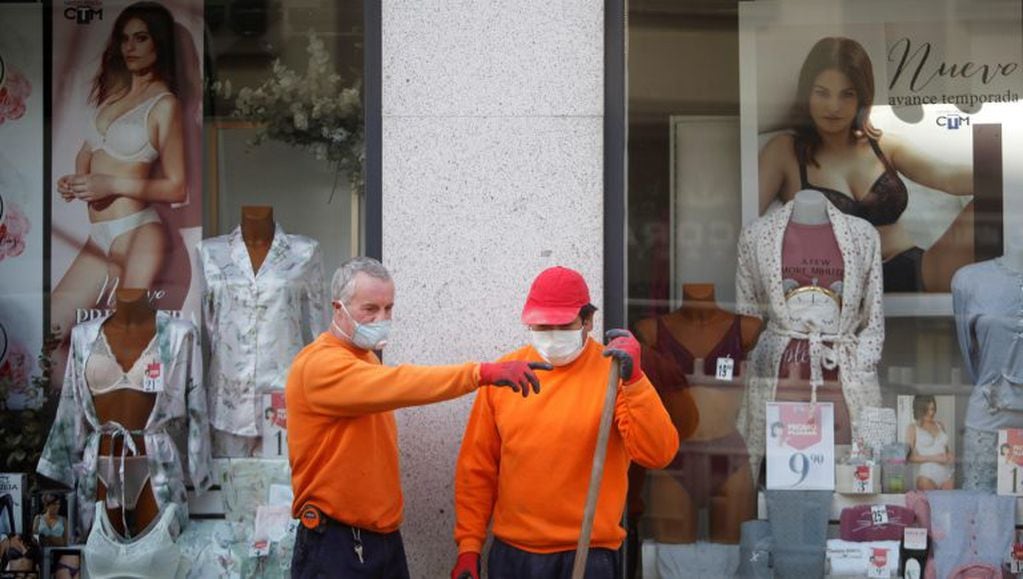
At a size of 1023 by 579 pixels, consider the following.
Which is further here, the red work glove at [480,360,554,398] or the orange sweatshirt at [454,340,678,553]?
the orange sweatshirt at [454,340,678,553]

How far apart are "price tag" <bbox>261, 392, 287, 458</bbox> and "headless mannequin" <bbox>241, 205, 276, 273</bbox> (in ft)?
1.81

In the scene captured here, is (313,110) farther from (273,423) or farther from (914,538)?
(914,538)

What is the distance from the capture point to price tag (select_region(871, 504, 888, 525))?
6012 mm

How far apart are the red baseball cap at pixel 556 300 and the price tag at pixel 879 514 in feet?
6.57

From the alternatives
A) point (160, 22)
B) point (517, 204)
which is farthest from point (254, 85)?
point (517, 204)

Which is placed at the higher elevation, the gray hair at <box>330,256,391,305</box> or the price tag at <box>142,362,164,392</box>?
the gray hair at <box>330,256,391,305</box>

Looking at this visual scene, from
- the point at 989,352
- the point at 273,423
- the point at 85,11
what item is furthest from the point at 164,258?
the point at 989,352

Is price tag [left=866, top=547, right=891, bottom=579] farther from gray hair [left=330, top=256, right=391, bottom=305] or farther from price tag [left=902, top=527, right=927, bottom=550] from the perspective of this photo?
gray hair [left=330, top=256, right=391, bottom=305]

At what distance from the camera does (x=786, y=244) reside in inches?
245

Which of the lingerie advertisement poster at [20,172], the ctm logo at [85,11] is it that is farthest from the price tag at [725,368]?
the ctm logo at [85,11]

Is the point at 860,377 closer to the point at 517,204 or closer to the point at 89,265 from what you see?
the point at 517,204

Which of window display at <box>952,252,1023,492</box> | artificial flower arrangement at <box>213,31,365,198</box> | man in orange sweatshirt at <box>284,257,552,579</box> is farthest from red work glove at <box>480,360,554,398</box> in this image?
window display at <box>952,252,1023,492</box>

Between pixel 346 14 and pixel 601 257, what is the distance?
5.16ft

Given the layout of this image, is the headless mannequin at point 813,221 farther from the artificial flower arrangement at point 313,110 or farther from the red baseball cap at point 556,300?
the artificial flower arrangement at point 313,110
